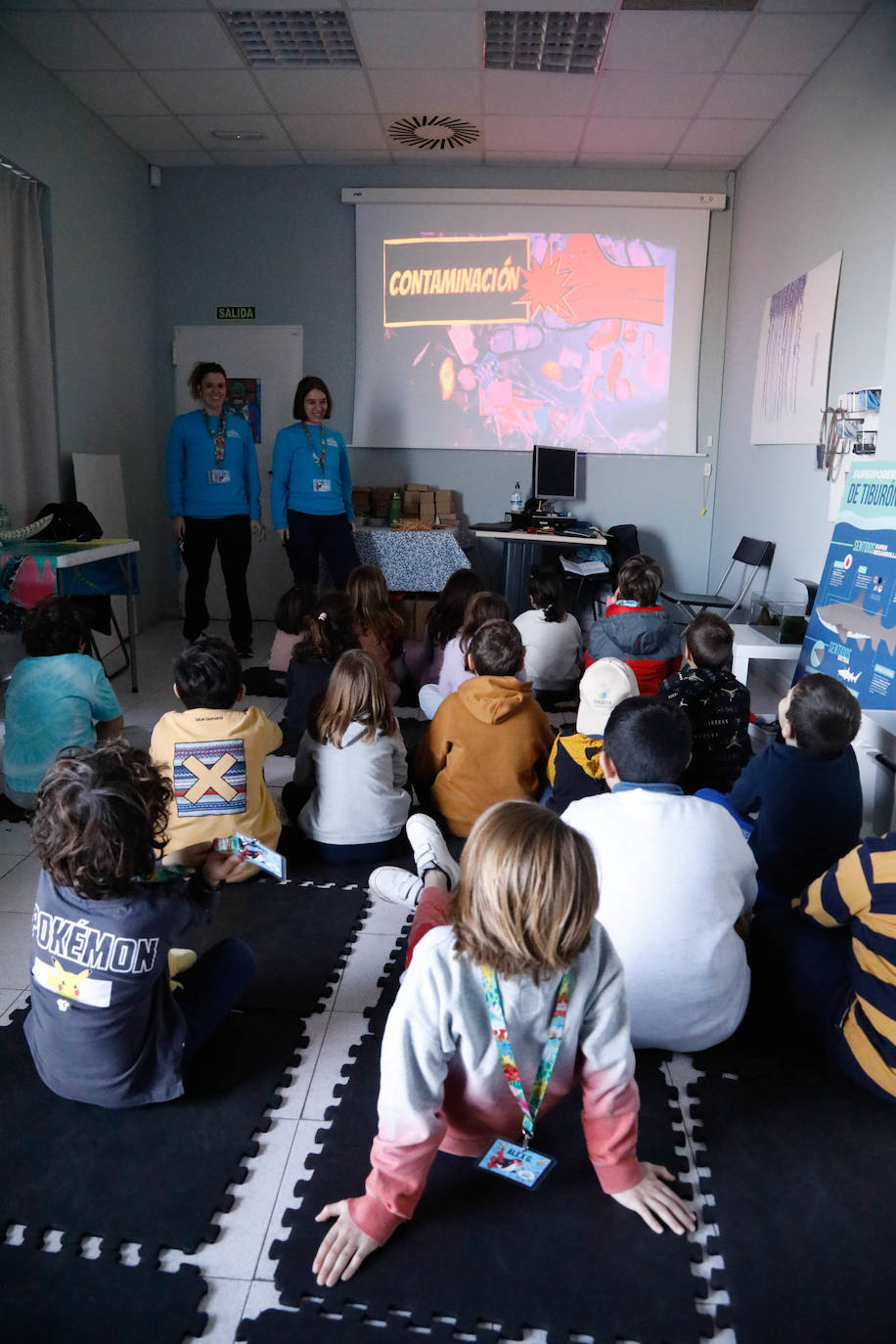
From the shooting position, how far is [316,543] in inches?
216

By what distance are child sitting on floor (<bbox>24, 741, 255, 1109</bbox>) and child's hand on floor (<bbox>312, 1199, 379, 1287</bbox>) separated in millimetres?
460

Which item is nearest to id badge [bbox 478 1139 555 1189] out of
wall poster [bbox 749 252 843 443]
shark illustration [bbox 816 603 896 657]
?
shark illustration [bbox 816 603 896 657]

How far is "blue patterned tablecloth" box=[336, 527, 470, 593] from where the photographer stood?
5.59 meters

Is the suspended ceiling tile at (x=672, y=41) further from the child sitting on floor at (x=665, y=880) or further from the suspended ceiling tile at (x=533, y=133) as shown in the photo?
the child sitting on floor at (x=665, y=880)

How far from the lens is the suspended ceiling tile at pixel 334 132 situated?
521 cm

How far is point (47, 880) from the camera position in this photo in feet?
5.16

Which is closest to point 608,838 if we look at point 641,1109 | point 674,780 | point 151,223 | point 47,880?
point 674,780

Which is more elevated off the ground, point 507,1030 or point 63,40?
point 63,40

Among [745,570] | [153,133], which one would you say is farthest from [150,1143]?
[153,133]

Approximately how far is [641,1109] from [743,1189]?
230 millimetres

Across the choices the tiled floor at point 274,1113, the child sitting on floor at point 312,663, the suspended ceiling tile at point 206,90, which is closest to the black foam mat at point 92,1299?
the tiled floor at point 274,1113

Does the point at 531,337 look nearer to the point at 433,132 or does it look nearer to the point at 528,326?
the point at 528,326

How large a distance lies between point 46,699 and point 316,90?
3.76m

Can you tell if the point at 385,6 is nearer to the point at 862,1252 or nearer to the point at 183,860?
the point at 183,860
